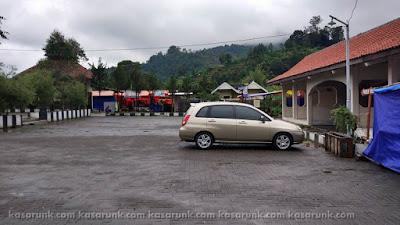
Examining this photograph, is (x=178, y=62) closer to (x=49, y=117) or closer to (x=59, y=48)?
(x=59, y=48)

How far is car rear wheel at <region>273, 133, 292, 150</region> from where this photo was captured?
11445 mm

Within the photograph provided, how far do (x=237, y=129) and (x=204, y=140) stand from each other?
1.16 m

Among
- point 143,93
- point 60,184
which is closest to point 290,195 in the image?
point 60,184

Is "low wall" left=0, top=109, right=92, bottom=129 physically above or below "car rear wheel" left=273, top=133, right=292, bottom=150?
above

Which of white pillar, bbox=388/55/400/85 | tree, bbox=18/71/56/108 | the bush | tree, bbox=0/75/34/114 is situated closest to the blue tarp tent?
the bush

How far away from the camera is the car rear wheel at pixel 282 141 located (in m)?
11.4

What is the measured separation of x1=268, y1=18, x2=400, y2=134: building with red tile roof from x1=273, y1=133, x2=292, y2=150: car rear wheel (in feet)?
8.57

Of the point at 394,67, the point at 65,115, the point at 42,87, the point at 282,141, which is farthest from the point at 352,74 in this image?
the point at 65,115

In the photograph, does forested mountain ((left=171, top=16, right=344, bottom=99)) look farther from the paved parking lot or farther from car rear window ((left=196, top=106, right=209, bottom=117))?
the paved parking lot

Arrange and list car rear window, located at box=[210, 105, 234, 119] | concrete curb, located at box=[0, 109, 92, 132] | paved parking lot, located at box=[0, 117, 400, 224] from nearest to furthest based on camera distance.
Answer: paved parking lot, located at box=[0, 117, 400, 224]
car rear window, located at box=[210, 105, 234, 119]
concrete curb, located at box=[0, 109, 92, 132]

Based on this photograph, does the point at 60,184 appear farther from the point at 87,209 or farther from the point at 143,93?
the point at 143,93

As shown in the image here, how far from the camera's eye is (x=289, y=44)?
96438mm

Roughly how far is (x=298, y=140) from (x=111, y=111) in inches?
1427

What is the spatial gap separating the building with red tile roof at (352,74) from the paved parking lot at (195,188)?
469cm
